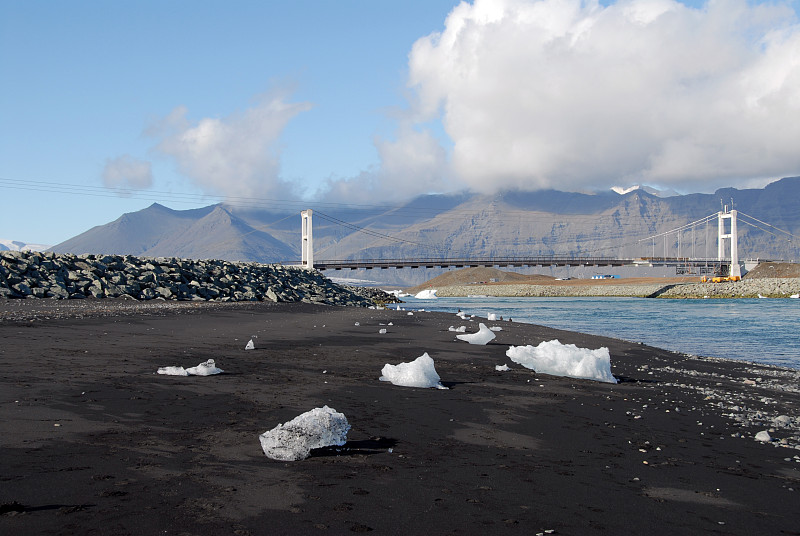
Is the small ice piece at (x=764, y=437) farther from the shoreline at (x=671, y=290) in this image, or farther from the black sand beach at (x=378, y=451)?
the shoreline at (x=671, y=290)

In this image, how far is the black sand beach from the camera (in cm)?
424

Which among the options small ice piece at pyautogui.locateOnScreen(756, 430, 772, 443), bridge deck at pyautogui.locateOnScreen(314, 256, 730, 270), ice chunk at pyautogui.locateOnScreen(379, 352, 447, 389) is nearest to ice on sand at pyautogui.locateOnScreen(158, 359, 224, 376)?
ice chunk at pyautogui.locateOnScreen(379, 352, 447, 389)

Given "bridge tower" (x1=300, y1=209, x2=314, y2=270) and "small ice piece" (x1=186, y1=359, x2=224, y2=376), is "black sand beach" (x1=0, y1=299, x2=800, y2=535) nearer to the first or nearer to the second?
"small ice piece" (x1=186, y1=359, x2=224, y2=376)

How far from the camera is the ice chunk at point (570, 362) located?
1149 centimetres

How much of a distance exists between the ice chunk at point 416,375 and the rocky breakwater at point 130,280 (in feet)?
66.3

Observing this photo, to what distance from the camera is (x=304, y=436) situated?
18.3 feet

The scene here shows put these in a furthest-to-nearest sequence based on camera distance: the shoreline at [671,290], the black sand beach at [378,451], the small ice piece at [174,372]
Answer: the shoreline at [671,290]
the small ice piece at [174,372]
the black sand beach at [378,451]

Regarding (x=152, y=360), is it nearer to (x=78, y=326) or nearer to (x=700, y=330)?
(x=78, y=326)

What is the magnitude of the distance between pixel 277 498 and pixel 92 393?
14.5ft

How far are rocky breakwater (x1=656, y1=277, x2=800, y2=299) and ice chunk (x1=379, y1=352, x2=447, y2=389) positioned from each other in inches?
3435

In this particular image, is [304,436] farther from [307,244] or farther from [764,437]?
[307,244]

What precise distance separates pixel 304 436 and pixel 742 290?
315ft

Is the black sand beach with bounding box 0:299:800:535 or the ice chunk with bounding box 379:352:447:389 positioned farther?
the ice chunk with bounding box 379:352:447:389

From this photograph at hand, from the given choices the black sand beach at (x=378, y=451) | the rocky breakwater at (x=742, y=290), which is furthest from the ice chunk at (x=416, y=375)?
the rocky breakwater at (x=742, y=290)
